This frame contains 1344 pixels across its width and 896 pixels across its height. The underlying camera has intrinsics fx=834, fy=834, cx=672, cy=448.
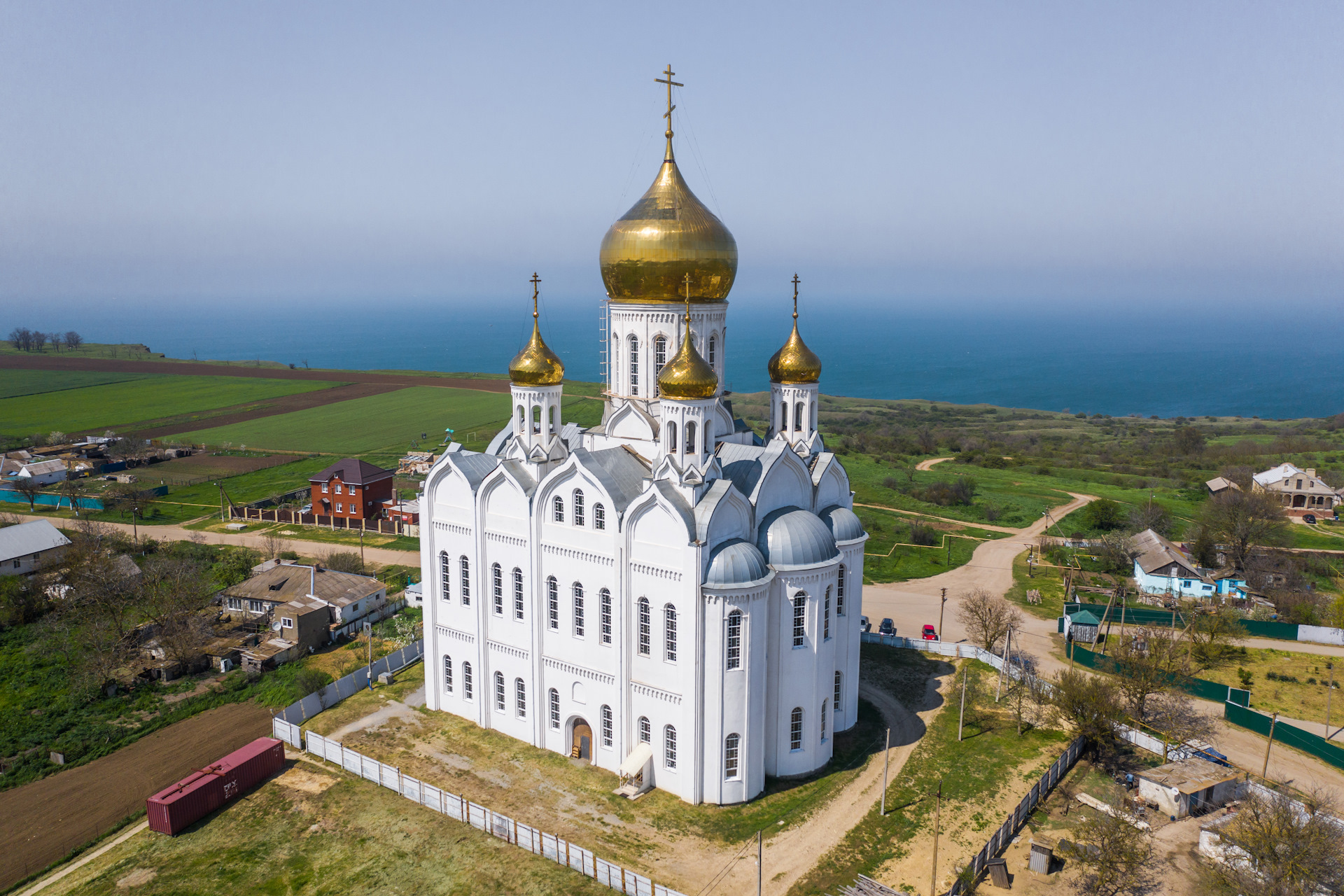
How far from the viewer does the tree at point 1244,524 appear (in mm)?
43688

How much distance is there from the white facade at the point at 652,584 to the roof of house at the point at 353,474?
1014 inches

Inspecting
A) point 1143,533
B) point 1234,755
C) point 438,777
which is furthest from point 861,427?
point 438,777

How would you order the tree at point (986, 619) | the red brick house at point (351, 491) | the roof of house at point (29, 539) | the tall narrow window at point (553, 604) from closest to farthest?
the tall narrow window at point (553, 604), the tree at point (986, 619), the roof of house at point (29, 539), the red brick house at point (351, 491)

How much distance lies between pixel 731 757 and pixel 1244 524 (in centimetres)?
3634

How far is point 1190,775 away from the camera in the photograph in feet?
75.3

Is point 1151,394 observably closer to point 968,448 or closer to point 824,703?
point 968,448

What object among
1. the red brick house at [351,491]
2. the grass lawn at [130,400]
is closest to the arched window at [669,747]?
the red brick house at [351,491]

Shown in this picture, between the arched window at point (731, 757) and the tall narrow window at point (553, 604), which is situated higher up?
the tall narrow window at point (553, 604)

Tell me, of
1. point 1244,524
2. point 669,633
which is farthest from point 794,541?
point 1244,524

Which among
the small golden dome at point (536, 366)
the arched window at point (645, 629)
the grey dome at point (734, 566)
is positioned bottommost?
the arched window at point (645, 629)

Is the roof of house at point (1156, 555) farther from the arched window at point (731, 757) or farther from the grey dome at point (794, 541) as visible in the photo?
the arched window at point (731, 757)

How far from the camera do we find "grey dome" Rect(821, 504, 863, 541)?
25688 mm

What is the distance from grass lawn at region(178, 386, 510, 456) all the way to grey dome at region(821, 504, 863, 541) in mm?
56617

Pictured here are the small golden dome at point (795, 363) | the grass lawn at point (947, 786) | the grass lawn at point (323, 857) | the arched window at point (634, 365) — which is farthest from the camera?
the arched window at point (634, 365)
